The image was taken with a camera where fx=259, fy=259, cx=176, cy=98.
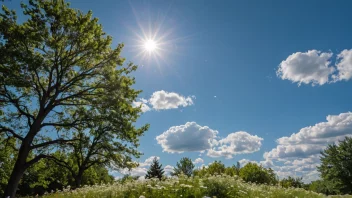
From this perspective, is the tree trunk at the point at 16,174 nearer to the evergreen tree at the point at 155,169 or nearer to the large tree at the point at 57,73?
the large tree at the point at 57,73

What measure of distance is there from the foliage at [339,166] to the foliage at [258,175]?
867cm

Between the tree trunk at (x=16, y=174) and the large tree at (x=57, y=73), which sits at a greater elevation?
the large tree at (x=57, y=73)

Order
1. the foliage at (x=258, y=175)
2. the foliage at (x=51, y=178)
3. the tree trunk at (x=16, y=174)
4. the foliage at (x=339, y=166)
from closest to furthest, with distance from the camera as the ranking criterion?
the tree trunk at (x=16, y=174) → the foliage at (x=51, y=178) → the foliage at (x=339, y=166) → the foliage at (x=258, y=175)

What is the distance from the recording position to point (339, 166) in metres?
42.7

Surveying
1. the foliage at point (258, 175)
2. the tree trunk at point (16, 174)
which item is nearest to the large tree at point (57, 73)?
the tree trunk at point (16, 174)

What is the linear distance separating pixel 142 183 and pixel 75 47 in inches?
573

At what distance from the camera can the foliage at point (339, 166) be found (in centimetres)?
4125

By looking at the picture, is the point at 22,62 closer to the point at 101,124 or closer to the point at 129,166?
the point at 101,124

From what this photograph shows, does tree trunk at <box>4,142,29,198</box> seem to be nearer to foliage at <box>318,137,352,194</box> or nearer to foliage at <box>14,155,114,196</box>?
foliage at <box>14,155,114,196</box>

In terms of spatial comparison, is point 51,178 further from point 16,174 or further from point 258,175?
point 258,175

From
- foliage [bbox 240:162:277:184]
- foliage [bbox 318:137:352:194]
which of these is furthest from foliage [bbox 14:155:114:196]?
foliage [bbox 318:137:352:194]

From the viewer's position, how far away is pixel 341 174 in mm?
42000

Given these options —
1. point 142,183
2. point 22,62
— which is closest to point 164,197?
point 142,183

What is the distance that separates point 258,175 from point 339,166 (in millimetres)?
13198
